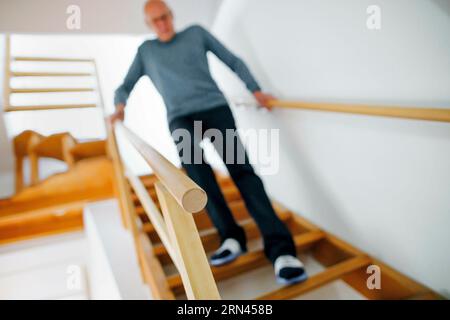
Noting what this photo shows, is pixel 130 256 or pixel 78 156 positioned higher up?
pixel 78 156

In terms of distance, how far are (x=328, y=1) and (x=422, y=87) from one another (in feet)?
1.78

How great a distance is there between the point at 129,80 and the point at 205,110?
0.47 meters

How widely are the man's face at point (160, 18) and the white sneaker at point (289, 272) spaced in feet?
3.81

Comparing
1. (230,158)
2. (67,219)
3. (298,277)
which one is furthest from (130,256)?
(67,219)

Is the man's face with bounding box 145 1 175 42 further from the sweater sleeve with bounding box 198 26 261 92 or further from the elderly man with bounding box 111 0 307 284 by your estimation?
the sweater sleeve with bounding box 198 26 261 92

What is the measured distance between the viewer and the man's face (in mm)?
1442

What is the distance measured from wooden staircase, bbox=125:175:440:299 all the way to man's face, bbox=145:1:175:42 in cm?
93

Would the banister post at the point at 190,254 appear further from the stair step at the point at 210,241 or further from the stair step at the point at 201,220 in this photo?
the stair step at the point at 201,220

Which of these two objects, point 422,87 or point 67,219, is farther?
point 67,219

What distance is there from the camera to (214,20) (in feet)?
7.20

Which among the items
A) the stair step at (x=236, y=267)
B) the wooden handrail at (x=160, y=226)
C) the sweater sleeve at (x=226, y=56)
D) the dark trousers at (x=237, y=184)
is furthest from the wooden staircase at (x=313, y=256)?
the sweater sleeve at (x=226, y=56)

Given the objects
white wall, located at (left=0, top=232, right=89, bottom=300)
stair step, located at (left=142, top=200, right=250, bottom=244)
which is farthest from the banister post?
white wall, located at (left=0, top=232, right=89, bottom=300)

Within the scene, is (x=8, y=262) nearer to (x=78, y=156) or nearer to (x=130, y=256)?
(x=78, y=156)
